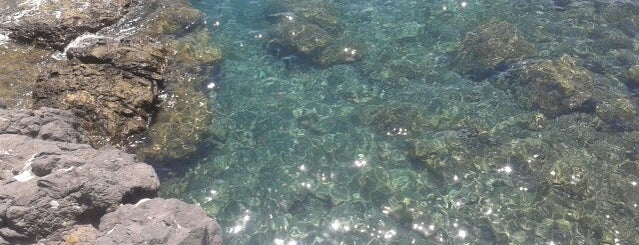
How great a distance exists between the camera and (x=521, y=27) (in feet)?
50.4

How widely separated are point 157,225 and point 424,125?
738 centimetres

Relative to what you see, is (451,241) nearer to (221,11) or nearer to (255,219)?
(255,219)

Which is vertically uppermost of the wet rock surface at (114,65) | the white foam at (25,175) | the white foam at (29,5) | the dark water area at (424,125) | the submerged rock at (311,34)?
the white foam at (25,175)

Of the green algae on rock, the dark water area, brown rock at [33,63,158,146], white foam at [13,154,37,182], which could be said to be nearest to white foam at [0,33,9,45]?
brown rock at [33,63,158,146]

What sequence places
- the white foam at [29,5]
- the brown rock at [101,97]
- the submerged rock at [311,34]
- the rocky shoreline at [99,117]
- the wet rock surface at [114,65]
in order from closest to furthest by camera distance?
the rocky shoreline at [99,117] < the brown rock at [101,97] < the wet rock surface at [114,65] < the white foam at [29,5] < the submerged rock at [311,34]

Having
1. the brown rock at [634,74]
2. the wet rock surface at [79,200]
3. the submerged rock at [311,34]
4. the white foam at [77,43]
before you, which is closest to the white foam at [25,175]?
the wet rock surface at [79,200]

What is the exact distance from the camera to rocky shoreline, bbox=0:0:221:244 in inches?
320

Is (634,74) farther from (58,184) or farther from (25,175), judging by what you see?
(25,175)

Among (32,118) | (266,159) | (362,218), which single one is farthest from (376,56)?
(32,118)

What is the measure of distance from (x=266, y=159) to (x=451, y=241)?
16.2 feet

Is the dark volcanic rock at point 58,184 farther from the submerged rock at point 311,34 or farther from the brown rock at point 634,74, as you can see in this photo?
the brown rock at point 634,74

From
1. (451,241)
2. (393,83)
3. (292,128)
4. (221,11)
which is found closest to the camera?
(451,241)

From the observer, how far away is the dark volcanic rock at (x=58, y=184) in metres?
7.92

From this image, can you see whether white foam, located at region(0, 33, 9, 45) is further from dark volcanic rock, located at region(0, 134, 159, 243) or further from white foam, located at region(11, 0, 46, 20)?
dark volcanic rock, located at region(0, 134, 159, 243)
